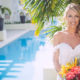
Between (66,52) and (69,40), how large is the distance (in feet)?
0.49

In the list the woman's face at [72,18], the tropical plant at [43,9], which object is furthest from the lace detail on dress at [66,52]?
the tropical plant at [43,9]

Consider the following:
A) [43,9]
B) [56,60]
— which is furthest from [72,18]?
[43,9]

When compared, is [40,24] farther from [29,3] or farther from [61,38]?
[61,38]

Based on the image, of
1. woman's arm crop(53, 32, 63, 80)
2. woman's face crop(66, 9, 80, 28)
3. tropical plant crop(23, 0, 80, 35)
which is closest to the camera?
woman's face crop(66, 9, 80, 28)

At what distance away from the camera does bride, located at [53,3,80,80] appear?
1.85 meters

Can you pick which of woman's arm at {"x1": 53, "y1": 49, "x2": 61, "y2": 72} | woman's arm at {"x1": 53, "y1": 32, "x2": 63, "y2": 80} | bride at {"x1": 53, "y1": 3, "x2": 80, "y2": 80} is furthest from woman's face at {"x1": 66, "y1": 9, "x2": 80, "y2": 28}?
woman's arm at {"x1": 53, "y1": 49, "x2": 61, "y2": 72}

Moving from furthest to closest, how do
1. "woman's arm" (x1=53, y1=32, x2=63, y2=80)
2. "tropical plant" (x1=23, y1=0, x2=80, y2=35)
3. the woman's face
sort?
"tropical plant" (x1=23, y1=0, x2=80, y2=35), "woman's arm" (x1=53, y1=32, x2=63, y2=80), the woman's face

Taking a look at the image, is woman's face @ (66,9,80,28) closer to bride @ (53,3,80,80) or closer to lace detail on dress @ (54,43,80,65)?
bride @ (53,3,80,80)

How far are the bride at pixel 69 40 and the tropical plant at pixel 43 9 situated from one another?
0.86 meters

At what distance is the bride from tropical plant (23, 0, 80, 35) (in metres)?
0.86

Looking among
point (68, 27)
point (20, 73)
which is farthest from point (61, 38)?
point (20, 73)

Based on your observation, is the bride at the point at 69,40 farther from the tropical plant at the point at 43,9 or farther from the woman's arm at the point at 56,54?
the tropical plant at the point at 43,9

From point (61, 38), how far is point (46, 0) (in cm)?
103

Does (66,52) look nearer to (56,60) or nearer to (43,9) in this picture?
(56,60)
